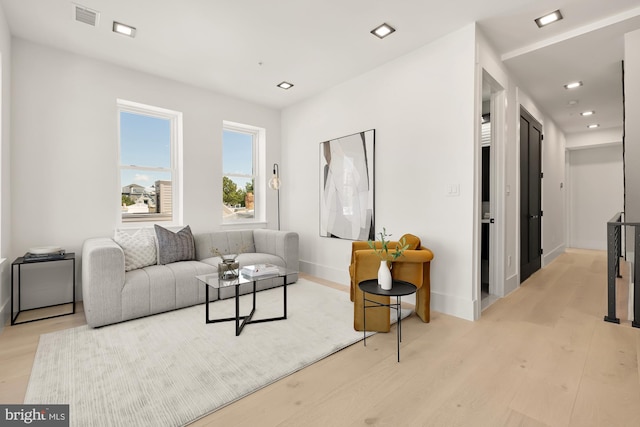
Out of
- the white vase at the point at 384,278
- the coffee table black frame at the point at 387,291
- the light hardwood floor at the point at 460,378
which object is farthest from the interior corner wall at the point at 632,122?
the white vase at the point at 384,278

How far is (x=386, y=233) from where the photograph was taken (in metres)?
3.72

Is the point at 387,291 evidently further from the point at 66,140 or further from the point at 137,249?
the point at 66,140

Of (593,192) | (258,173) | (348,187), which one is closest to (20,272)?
(258,173)

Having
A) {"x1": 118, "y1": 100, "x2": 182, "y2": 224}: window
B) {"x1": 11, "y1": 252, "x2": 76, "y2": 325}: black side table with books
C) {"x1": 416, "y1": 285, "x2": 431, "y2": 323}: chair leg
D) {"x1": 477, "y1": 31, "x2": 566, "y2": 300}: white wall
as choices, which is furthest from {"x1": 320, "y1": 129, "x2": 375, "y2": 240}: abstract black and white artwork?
{"x1": 11, "y1": 252, "x2": 76, "y2": 325}: black side table with books

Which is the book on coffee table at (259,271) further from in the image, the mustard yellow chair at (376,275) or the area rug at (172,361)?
the mustard yellow chair at (376,275)

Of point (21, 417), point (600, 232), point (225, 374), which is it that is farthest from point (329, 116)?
point (600, 232)

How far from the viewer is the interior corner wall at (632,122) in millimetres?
2908

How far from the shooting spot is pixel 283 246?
429 centimetres

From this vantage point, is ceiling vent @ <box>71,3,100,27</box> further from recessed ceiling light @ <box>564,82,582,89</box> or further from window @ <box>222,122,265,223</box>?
recessed ceiling light @ <box>564,82,582,89</box>

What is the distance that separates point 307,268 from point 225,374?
116 inches

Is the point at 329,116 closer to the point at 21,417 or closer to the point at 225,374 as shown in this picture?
the point at 225,374

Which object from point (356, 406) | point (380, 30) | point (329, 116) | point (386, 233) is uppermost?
point (380, 30)

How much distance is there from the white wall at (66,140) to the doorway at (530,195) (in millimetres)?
4940

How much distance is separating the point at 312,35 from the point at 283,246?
8.56 ft
